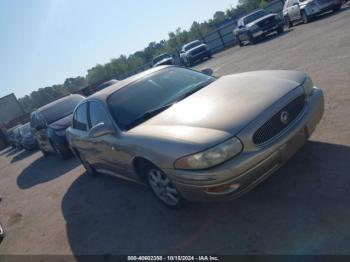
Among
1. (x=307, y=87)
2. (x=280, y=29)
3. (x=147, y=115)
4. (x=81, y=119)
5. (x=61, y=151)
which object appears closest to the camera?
(x=307, y=87)

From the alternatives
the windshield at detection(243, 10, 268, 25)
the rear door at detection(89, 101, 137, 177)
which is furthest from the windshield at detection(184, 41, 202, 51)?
the rear door at detection(89, 101, 137, 177)

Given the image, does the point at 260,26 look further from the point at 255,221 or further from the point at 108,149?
the point at 255,221

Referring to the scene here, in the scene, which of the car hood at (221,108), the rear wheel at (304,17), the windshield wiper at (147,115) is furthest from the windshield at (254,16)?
the windshield wiper at (147,115)

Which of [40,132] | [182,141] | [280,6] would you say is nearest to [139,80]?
[182,141]

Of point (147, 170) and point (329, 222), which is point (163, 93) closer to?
point (147, 170)

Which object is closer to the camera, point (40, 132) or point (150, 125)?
point (150, 125)

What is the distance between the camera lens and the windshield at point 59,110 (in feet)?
38.3

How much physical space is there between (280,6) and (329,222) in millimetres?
28410

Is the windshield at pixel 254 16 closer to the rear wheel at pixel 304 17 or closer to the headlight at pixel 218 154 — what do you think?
the rear wheel at pixel 304 17

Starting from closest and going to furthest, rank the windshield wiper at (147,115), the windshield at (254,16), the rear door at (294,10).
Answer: the windshield wiper at (147,115) → the rear door at (294,10) → the windshield at (254,16)

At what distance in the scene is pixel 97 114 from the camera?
5574mm

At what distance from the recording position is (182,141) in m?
3.74

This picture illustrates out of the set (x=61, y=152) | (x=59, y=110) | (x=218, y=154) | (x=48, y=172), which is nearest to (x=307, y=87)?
(x=218, y=154)

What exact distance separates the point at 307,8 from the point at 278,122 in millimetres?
16455
